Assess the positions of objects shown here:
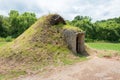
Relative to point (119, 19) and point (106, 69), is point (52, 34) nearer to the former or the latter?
point (106, 69)

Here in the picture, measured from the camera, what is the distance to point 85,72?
14.0m

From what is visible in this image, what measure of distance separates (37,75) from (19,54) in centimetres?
343

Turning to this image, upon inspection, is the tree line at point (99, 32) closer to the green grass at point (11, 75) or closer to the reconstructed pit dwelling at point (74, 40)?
the reconstructed pit dwelling at point (74, 40)

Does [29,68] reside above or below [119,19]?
below

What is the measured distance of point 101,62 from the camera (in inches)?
645

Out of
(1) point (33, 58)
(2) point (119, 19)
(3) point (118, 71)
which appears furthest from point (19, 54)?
(2) point (119, 19)

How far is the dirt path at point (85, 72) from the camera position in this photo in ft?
43.5

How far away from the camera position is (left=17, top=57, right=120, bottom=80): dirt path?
13.2 meters

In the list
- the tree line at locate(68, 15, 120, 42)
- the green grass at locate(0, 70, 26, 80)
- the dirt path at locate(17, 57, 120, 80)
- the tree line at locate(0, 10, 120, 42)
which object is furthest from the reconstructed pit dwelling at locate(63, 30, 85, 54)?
the tree line at locate(68, 15, 120, 42)

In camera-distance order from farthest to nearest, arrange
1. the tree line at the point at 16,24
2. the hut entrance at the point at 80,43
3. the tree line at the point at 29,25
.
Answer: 1. the tree line at the point at 29,25
2. the tree line at the point at 16,24
3. the hut entrance at the point at 80,43

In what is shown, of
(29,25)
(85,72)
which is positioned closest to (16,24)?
(29,25)

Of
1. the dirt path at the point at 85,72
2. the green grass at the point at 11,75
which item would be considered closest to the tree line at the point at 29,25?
the dirt path at the point at 85,72

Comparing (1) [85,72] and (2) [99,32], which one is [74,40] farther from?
(2) [99,32]

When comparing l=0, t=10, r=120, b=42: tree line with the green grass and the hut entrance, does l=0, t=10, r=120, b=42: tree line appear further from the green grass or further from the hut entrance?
the green grass
